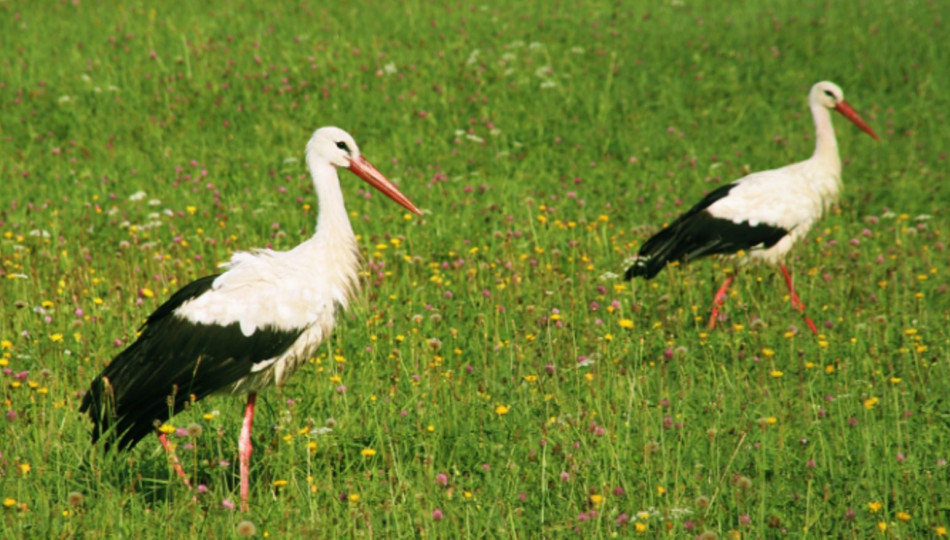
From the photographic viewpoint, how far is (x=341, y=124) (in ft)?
37.4

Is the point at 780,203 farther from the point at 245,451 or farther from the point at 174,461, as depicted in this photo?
the point at 174,461

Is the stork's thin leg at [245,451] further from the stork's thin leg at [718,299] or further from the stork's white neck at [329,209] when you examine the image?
the stork's thin leg at [718,299]

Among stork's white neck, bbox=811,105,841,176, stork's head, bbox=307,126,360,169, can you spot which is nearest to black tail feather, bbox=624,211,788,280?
stork's white neck, bbox=811,105,841,176

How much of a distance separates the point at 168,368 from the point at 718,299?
3707 mm

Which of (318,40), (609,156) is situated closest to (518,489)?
(609,156)

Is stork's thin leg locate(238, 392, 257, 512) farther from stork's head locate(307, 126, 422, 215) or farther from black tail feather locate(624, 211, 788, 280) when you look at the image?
black tail feather locate(624, 211, 788, 280)

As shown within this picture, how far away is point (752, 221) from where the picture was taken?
7562mm

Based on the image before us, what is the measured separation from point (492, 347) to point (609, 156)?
536 cm

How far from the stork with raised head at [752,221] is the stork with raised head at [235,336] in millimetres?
2628

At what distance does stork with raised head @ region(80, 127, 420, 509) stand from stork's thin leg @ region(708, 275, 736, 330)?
7.91 feet

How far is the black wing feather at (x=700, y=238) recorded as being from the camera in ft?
23.6

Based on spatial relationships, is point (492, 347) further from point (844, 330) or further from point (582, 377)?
point (844, 330)

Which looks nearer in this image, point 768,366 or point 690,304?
point 768,366

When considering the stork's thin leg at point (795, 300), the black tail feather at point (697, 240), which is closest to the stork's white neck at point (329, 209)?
the black tail feather at point (697, 240)
